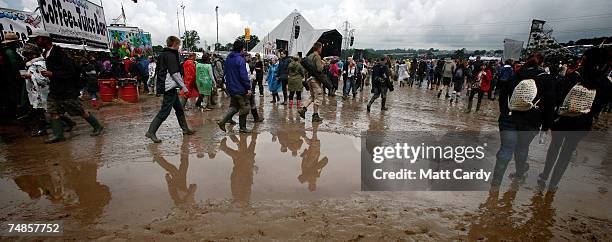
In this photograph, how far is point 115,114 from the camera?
8125 mm

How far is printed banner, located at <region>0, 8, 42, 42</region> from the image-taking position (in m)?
10.1

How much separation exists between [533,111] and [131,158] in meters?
5.53

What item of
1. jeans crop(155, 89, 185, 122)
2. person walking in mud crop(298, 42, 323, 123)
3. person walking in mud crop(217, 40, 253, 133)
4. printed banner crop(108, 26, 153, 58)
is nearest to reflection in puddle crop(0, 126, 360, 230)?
jeans crop(155, 89, 185, 122)

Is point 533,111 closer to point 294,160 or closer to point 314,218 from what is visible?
point 314,218

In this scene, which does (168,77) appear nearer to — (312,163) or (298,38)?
(312,163)

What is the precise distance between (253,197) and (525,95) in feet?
10.9

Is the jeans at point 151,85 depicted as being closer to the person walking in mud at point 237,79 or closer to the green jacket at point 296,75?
the green jacket at point 296,75

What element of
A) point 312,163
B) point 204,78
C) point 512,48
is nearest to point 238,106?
point 312,163

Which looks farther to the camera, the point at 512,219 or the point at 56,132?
the point at 56,132

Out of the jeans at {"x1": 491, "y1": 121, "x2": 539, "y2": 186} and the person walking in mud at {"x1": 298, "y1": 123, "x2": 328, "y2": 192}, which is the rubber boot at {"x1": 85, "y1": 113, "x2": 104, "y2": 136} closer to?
the person walking in mud at {"x1": 298, "y1": 123, "x2": 328, "y2": 192}

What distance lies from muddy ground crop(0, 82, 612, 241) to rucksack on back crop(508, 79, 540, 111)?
1.10m

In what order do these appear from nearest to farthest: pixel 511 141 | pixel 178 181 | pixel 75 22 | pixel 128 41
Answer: pixel 511 141, pixel 178 181, pixel 75 22, pixel 128 41

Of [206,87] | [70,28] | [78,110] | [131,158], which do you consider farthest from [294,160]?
[70,28]

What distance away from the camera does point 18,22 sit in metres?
10.5
